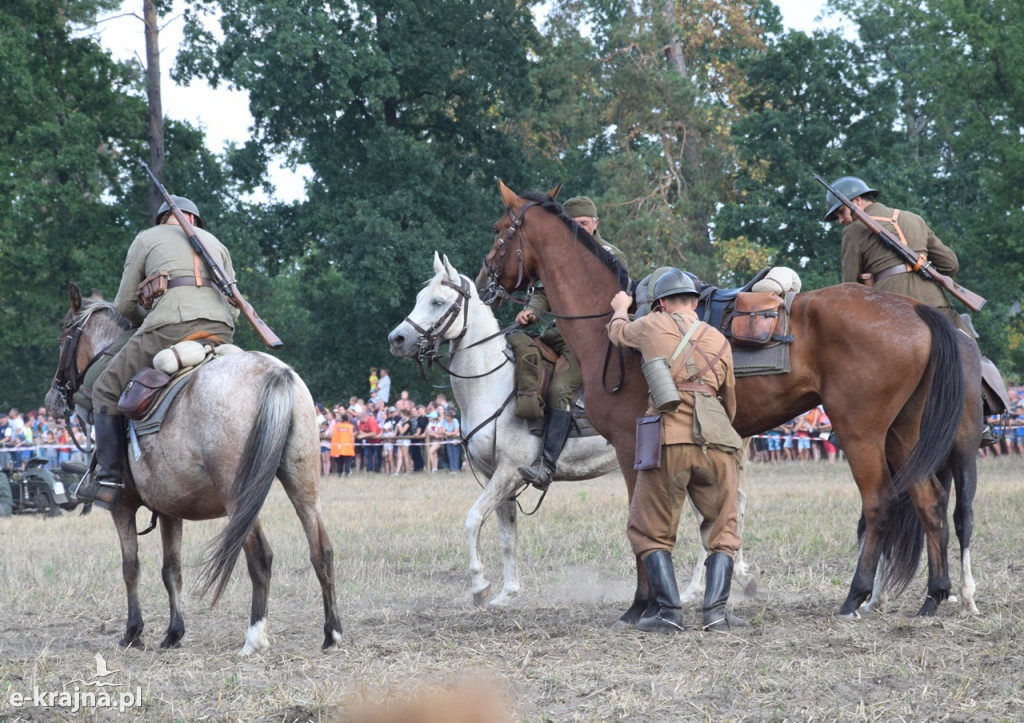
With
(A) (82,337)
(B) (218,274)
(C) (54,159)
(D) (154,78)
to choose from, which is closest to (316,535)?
(B) (218,274)

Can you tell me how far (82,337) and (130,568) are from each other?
1.90 m

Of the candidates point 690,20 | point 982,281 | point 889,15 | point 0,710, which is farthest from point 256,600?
point 889,15

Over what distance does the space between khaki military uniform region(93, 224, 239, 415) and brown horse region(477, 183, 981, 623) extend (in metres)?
2.57

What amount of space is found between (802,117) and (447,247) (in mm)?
12673

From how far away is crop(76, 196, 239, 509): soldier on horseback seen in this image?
28.3ft

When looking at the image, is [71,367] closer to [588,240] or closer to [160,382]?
[160,382]

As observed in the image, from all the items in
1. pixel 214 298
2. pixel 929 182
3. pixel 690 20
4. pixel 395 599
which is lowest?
pixel 395 599

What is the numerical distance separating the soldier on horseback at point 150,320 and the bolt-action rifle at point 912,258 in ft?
15.1

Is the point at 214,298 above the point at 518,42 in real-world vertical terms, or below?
below

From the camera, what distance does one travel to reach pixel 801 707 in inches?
221

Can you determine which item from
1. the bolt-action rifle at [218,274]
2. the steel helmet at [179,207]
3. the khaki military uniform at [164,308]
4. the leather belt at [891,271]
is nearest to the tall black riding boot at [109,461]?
the khaki military uniform at [164,308]

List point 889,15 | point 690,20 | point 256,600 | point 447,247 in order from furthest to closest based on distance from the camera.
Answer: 1. point 889,15
2. point 690,20
3. point 447,247
4. point 256,600

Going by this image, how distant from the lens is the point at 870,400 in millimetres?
8414

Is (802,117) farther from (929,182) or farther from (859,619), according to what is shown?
(859,619)
